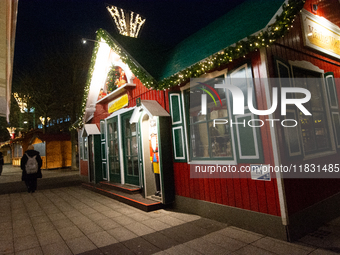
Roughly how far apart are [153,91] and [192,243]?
4144 millimetres

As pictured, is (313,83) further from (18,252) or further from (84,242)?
(18,252)

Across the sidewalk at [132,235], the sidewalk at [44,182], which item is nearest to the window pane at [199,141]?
the sidewalk at [132,235]

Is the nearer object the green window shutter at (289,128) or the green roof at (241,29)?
the green window shutter at (289,128)

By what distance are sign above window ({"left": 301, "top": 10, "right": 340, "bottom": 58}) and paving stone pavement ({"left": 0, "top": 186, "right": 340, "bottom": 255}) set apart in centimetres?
380

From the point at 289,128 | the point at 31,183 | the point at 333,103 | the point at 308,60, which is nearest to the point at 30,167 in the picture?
the point at 31,183

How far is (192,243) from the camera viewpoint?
3.47 meters

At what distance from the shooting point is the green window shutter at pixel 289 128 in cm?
374

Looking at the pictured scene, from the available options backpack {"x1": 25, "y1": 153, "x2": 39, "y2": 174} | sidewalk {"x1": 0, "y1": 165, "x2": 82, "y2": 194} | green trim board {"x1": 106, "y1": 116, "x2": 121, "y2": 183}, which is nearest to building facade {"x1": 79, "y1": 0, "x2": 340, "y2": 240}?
green trim board {"x1": 106, "y1": 116, "x2": 121, "y2": 183}

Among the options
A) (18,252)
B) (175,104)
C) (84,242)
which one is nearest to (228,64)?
(175,104)

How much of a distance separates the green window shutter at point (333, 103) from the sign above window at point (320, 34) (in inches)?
27.4

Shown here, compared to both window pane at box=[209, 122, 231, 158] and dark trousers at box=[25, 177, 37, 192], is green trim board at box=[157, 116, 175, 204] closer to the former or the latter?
window pane at box=[209, 122, 231, 158]

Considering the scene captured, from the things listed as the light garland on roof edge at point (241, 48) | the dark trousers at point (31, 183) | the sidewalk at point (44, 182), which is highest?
the light garland on roof edge at point (241, 48)

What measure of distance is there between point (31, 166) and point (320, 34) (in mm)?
9982

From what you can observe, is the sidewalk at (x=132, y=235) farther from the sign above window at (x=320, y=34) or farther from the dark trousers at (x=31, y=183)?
the sign above window at (x=320, y=34)
